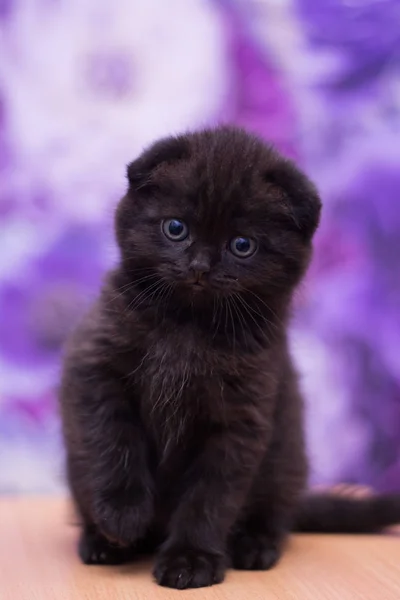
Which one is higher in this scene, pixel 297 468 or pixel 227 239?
pixel 227 239

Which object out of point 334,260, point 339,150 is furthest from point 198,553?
point 339,150

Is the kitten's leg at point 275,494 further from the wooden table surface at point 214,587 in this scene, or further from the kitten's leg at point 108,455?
the kitten's leg at point 108,455

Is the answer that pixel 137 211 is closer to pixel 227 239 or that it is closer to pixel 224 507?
pixel 227 239

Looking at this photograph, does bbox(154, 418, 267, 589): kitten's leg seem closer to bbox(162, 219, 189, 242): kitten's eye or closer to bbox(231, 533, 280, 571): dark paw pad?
bbox(231, 533, 280, 571): dark paw pad

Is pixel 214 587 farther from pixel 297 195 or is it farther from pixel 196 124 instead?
pixel 196 124

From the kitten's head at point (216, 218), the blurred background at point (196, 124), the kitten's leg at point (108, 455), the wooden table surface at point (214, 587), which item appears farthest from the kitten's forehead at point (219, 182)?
the blurred background at point (196, 124)

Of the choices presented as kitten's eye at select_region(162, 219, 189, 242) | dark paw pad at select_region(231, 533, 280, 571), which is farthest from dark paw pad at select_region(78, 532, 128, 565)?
kitten's eye at select_region(162, 219, 189, 242)

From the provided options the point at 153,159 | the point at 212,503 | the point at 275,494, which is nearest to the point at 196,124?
the point at 153,159
